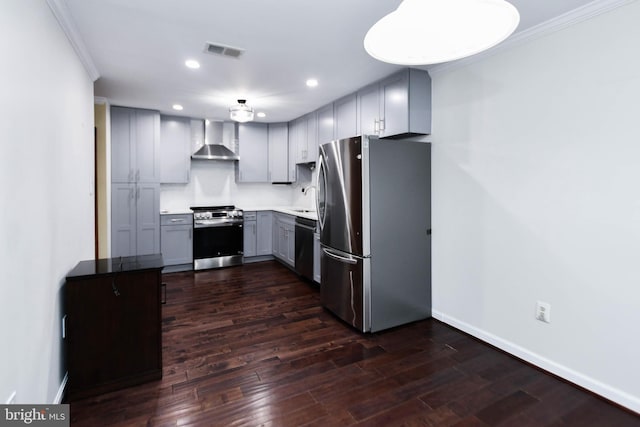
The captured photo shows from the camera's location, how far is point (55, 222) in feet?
6.57

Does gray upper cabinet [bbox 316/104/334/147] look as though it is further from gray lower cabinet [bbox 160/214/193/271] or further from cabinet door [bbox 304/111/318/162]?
gray lower cabinet [bbox 160/214/193/271]

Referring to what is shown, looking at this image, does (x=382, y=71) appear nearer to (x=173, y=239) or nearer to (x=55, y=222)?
(x=55, y=222)

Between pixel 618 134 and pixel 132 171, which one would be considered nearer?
pixel 618 134

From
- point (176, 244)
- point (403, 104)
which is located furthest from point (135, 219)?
point (403, 104)

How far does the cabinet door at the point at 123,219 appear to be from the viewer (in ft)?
14.7

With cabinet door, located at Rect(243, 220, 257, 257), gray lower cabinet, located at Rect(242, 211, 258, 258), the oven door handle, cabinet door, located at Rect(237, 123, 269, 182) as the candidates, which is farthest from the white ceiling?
cabinet door, located at Rect(243, 220, 257, 257)

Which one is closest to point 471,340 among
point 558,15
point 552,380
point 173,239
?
point 552,380

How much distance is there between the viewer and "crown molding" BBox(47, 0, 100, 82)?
1978 millimetres

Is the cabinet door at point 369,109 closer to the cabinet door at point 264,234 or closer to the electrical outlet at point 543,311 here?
the electrical outlet at point 543,311

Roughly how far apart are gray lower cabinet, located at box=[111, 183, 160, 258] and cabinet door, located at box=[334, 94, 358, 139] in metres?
2.76

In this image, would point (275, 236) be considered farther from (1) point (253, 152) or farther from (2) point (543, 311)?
(2) point (543, 311)

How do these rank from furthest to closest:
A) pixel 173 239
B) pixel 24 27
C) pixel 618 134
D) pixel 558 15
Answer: pixel 173 239
pixel 558 15
pixel 618 134
pixel 24 27

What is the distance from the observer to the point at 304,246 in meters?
4.42

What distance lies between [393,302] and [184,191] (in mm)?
4038
